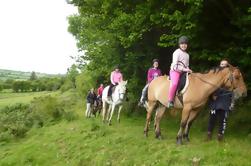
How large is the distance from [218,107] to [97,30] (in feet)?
31.1

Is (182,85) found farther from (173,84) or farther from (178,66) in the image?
(178,66)

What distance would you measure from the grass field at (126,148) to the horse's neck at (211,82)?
5.21 feet

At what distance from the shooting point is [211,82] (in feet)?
38.3

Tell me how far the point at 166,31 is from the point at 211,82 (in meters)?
6.61

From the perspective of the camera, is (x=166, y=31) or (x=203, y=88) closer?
(x=203, y=88)

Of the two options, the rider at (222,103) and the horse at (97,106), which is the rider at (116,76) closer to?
the horse at (97,106)

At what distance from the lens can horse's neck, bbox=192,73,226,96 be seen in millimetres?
11594

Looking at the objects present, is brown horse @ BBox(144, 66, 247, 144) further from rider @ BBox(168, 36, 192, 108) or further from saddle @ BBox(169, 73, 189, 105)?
Result: rider @ BBox(168, 36, 192, 108)

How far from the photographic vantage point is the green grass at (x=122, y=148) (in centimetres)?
1067

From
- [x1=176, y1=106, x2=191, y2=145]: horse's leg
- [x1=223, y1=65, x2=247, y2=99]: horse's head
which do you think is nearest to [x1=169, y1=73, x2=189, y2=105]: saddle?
[x1=176, y1=106, x2=191, y2=145]: horse's leg

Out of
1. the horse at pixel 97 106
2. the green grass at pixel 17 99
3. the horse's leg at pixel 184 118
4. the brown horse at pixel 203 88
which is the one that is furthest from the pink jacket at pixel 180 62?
the green grass at pixel 17 99

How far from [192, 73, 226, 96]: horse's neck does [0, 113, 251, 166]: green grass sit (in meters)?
1.57

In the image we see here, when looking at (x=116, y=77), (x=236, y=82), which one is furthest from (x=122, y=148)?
(x=116, y=77)

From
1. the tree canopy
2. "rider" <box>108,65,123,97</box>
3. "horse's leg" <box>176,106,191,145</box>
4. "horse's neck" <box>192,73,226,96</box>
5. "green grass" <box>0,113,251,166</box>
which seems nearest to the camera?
"green grass" <box>0,113,251,166</box>
